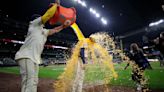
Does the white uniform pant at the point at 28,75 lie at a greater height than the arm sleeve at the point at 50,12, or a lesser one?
lesser

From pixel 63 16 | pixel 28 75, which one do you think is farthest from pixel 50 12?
pixel 28 75

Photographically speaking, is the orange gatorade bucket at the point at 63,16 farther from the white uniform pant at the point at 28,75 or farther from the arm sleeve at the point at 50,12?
the white uniform pant at the point at 28,75

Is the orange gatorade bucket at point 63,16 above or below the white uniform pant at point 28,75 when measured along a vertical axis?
above

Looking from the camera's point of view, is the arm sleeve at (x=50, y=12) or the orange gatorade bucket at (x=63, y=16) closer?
the arm sleeve at (x=50, y=12)

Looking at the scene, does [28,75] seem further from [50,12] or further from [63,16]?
[63,16]

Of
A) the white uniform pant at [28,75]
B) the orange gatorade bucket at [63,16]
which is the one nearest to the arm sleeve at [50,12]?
the orange gatorade bucket at [63,16]

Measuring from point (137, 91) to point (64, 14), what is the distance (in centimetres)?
409

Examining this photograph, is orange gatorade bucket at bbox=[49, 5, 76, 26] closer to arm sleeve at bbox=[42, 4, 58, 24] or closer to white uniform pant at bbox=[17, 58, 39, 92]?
arm sleeve at bbox=[42, 4, 58, 24]

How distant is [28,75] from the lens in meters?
4.26

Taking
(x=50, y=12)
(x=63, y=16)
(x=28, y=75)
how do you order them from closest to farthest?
(x=28, y=75) → (x=50, y=12) → (x=63, y=16)

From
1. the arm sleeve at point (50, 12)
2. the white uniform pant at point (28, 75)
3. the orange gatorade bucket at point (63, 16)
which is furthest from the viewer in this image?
the orange gatorade bucket at point (63, 16)

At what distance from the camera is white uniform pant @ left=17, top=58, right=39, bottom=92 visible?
4.24m

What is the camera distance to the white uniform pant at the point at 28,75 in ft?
13.9

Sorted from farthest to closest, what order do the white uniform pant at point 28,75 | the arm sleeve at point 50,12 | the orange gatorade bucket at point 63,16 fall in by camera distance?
the orange gatorade bucket at point 63,16 → the arm sleeve at point 50,12 → the white uniform pant at point 28,75
